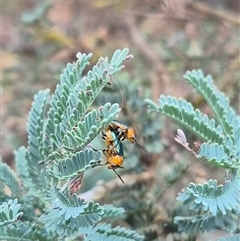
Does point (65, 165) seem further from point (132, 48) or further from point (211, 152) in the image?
point (132, 48)

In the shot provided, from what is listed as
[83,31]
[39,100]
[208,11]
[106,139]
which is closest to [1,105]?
[83,31]

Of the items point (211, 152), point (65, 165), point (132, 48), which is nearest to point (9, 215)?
point (65, 165)

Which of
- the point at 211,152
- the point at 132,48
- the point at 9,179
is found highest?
the point at 132,48

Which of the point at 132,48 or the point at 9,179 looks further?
the point at 132,48

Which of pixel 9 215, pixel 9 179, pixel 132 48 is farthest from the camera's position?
pixel 132 48

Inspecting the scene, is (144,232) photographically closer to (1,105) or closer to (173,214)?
(173,214)

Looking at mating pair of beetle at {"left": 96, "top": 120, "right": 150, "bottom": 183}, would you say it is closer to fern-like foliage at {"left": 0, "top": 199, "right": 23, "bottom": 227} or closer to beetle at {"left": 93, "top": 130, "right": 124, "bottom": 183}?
beetle at {"left": 93, "top": 130, "right": 124, "bottom": 183}
